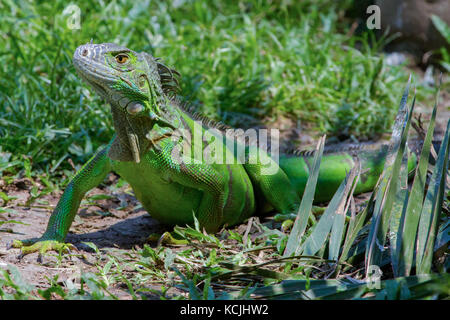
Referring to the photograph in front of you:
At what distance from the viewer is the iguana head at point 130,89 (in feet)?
13.4

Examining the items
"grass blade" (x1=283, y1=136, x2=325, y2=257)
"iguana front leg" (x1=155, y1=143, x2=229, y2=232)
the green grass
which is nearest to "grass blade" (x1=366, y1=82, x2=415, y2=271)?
"grass blade" (x1=283, y1=136, x2=325, y2=257)

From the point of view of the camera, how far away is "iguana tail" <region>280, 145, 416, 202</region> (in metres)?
5.34

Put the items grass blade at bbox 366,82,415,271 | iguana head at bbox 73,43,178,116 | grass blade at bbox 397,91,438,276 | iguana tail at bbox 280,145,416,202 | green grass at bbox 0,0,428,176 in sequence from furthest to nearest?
1. green grass at bbox 0,0,428,176
2. iguana tail at bbox 280,145,416,202
3. iguana head at bbox 73,43,178,116
4. grass blade at bbox 366,82,415,271
5. grass blade at bbox 397,91,438,276

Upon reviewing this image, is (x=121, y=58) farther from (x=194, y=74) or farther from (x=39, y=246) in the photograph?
(x=194, y=74)

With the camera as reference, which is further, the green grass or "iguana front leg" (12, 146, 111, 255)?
the green grass

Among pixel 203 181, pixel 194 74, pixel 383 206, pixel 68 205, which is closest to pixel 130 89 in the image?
pixel 203 181

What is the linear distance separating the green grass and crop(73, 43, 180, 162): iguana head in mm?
1860

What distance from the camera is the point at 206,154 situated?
4695 mm

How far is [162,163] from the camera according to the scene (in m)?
4.33

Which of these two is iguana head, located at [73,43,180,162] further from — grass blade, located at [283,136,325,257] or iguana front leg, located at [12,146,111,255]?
grass blade, located at [283,136,325,257]

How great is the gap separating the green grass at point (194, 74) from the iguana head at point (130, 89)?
1860mm

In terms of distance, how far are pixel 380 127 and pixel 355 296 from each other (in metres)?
4.26
